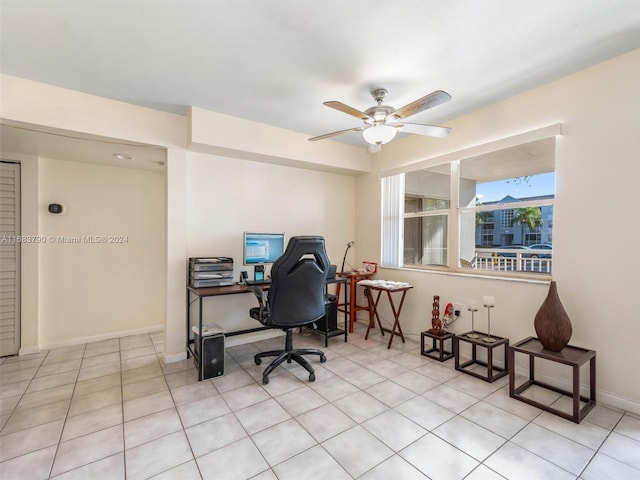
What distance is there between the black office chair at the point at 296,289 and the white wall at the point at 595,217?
5.72ft

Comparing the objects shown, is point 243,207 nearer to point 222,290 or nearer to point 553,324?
point 222,290

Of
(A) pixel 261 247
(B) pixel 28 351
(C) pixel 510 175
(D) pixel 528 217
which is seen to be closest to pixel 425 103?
(C) pixel 510 175

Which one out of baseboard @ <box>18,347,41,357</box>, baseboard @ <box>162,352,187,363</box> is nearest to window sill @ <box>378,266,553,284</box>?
baseboard @ <box>162,352,187,363</box>

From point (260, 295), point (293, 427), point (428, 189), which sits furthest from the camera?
point (428, 189)

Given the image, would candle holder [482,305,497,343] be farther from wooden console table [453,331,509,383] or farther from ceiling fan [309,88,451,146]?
ceiling fan [309,88,451,146]

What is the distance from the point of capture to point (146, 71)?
2307 mm

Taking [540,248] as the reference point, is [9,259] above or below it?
below

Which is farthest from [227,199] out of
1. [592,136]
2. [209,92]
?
[592,136]

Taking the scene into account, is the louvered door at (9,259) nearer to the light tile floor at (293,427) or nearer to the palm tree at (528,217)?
the light tile floor at (293,427)

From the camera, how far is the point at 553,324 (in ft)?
7.22

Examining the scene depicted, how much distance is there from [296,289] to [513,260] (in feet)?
7.23

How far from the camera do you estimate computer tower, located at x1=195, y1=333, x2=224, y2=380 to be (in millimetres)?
2631

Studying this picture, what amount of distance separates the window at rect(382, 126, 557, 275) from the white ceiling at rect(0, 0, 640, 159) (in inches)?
27.9

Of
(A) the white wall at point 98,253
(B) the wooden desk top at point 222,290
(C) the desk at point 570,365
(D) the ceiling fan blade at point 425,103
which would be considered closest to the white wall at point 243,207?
(B) the wooden desk top at point 222,290
